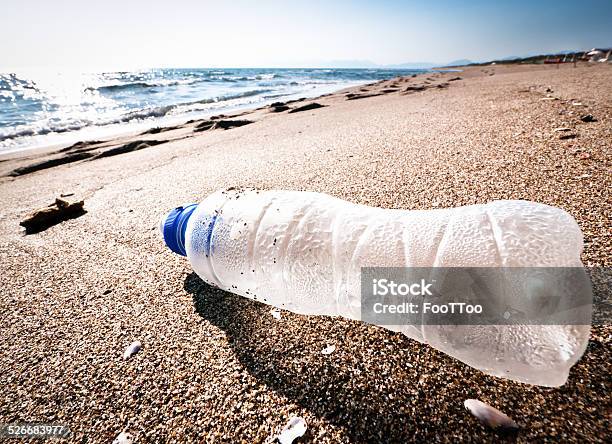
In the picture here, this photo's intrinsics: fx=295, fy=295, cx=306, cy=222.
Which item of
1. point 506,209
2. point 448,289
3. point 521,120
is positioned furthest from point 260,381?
point 521,120

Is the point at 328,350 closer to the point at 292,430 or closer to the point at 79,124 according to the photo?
the point at 292,430

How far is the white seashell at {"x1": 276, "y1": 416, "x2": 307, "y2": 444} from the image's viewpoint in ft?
2.77

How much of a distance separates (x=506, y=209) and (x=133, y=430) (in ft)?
4.58

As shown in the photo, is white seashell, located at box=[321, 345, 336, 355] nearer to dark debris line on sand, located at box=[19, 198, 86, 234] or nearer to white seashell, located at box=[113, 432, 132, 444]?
white seashell, located at box=[113, 432, 132, 444]

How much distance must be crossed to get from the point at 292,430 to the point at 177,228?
1030mm

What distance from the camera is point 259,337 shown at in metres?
1.19

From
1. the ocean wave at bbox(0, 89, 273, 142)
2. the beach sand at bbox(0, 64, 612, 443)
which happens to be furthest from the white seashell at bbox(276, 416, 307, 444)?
the ocean wave at bbox(0, 89, 273, 142)

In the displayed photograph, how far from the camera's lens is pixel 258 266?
4.39ft

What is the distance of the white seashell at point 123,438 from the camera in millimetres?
883

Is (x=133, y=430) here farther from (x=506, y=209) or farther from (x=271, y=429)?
(x=506, y=209)

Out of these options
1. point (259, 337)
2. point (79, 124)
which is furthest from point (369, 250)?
point (79, 124)

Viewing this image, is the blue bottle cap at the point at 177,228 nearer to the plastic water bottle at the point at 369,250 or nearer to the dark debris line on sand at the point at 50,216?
the plastic water bottle at the point at 369,250

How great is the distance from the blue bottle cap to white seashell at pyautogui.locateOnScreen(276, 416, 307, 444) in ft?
3.09

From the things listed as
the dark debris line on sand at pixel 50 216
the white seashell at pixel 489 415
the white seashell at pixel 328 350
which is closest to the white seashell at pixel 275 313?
the white seashell at pixel 328 350
